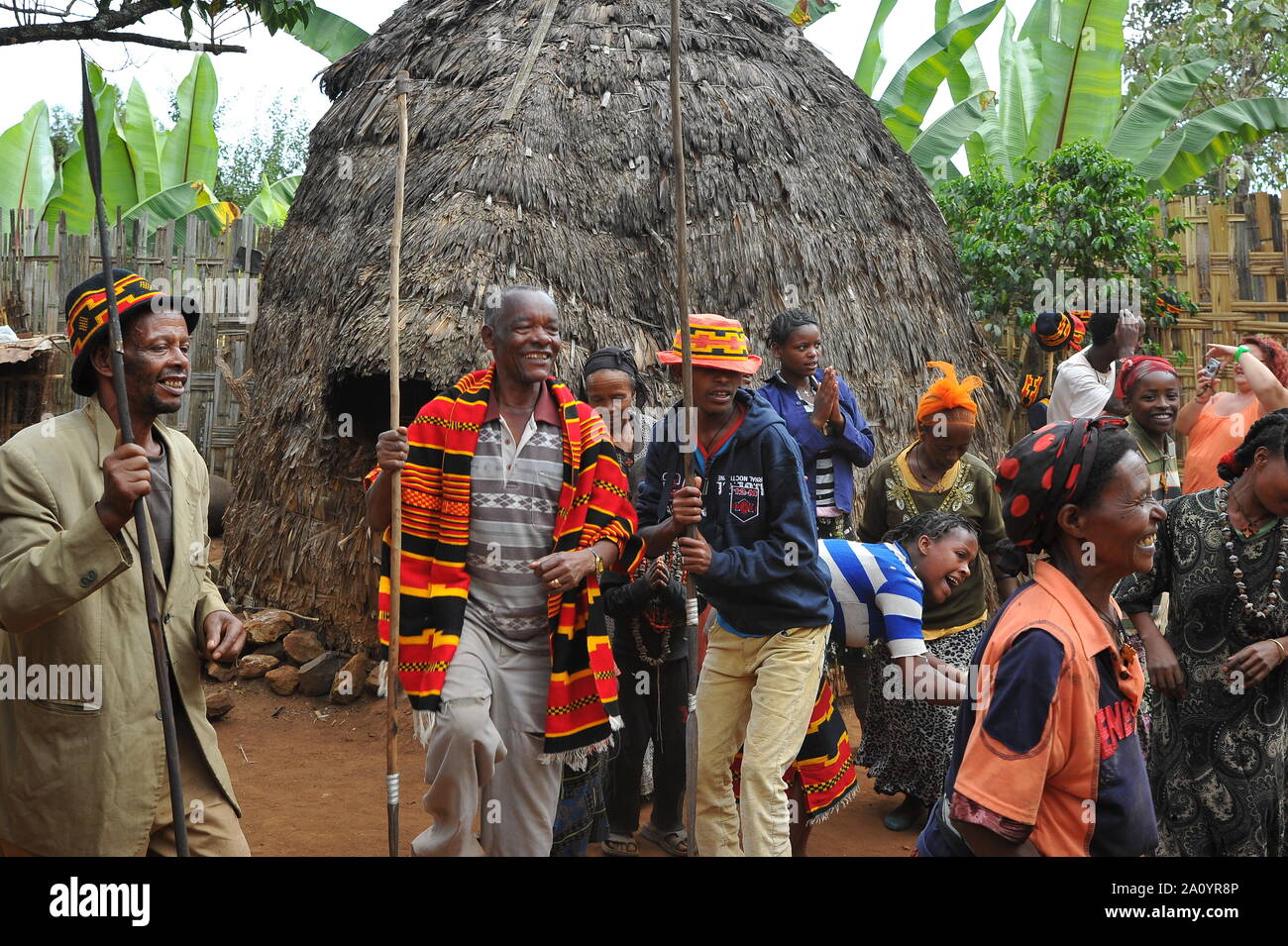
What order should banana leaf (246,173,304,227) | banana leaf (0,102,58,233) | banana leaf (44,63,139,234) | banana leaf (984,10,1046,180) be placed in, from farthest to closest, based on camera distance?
banana leaf (246,173,304,227), banana leaf (0,102,58,233), banana leaf (44,63,139,234), banana leaf (984,10,1046,180)

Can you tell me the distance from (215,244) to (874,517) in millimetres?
8738

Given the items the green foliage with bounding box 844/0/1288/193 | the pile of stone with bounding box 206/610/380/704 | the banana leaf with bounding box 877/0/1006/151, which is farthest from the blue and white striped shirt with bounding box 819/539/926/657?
the banana leaf with bounding box 877/0/1006/151

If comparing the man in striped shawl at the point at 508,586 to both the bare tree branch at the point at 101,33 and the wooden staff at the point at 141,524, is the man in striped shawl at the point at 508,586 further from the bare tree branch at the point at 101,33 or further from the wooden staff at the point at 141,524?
the bare tree branch at the point at 101,33

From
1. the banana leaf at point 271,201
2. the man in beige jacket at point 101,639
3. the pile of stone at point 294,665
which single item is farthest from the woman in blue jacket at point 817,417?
the banana leaf at point 271,201

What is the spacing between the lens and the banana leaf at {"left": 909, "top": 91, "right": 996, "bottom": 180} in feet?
43.2

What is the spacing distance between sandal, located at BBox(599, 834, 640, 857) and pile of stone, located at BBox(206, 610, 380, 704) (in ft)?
9.33

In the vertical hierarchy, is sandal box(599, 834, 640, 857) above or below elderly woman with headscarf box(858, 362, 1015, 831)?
below

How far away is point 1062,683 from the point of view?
2.24 meters

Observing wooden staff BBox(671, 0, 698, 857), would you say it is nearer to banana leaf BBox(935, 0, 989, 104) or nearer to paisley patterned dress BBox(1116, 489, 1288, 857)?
paisley patterned dress BBox(1116, 489, 1288, 857)

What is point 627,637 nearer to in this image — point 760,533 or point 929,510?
point 760,533

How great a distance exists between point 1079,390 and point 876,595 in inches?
87.7

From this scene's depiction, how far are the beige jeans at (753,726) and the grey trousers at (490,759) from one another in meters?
0.59

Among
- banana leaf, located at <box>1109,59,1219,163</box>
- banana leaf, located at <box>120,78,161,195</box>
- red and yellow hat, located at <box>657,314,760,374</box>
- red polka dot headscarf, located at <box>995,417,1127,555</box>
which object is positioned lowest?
red polka dot headscarf, located at <box>995,417,1127,555</box>

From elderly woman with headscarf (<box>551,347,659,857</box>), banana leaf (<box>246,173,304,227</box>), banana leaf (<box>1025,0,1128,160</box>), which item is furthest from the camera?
banana leaf (<box>246,173,304,227</box>)
